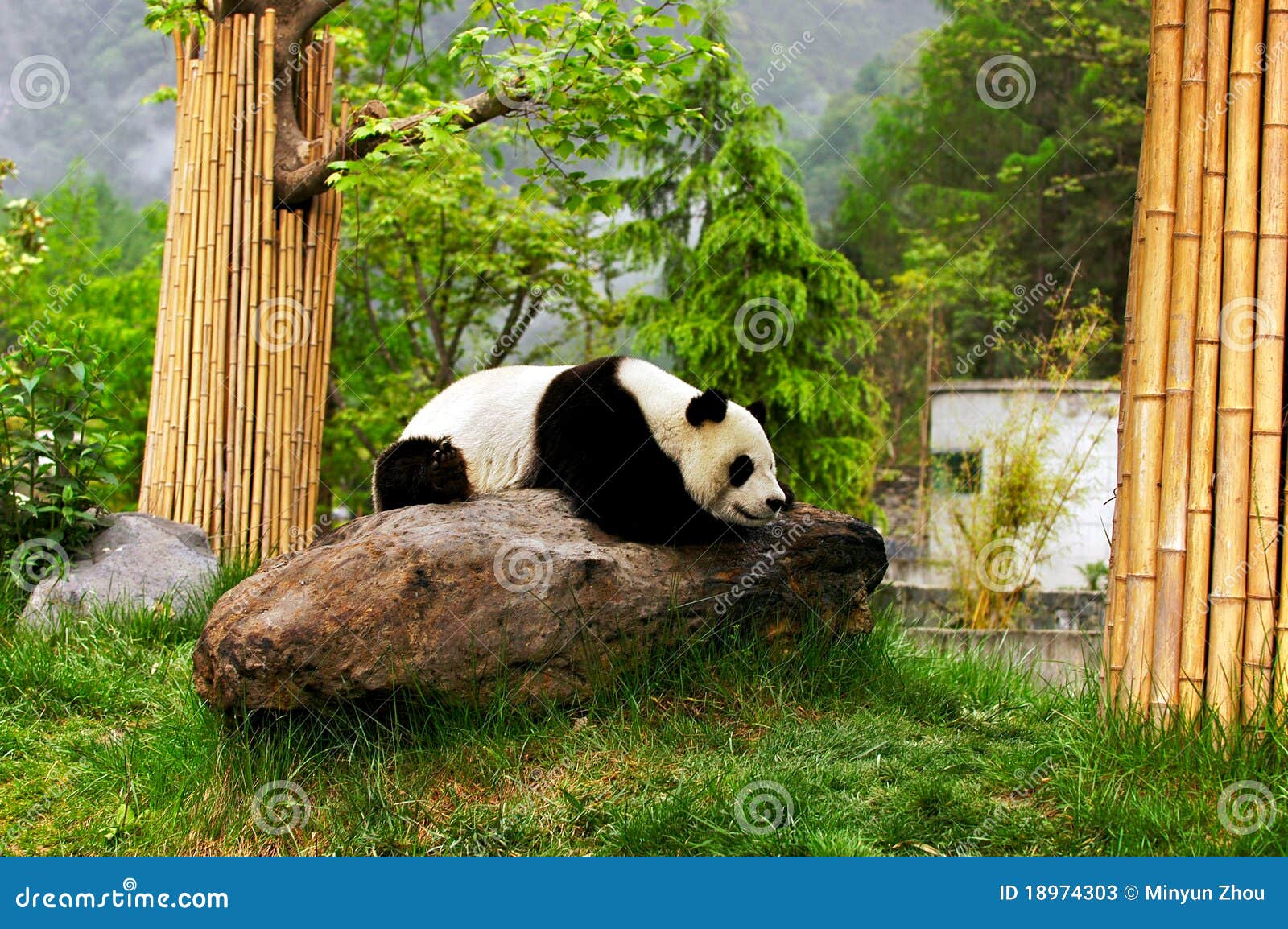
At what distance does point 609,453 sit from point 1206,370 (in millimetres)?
2323

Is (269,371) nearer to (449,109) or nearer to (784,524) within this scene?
(449,109)

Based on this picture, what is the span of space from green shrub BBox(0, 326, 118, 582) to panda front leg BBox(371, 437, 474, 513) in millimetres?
2117

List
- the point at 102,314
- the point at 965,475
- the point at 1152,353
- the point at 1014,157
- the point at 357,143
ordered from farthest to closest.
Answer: the point at 1014,157 < the point at 102,314 < the point at 965,475 < the point at 357,143 < the point at 1152,353

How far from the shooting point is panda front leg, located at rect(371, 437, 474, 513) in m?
4.92

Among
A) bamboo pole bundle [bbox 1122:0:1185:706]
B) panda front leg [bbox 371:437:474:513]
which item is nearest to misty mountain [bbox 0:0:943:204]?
panda front leg [bbox 371:437:474:513]

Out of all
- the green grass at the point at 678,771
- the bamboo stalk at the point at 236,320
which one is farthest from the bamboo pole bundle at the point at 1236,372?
the bamboo stalk at the point at 236,320

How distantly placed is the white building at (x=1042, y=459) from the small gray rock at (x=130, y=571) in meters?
5.69

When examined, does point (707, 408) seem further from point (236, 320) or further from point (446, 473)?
point (236, 320)

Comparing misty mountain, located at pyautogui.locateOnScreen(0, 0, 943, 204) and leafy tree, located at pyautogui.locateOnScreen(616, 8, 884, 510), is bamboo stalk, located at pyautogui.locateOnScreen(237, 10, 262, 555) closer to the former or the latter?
leafy tree, located at pyautogui.locateOnScreen(616, 8, 884, 510)

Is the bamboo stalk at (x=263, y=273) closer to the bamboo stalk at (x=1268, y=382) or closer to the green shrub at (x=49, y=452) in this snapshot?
the green shrub at (x=49, y=452)

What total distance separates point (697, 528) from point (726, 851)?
169 centimetres

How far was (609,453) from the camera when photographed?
4.82 m

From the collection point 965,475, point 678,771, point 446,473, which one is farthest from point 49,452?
point 965,475

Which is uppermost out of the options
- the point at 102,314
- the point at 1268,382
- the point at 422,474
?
the point at 102,314
